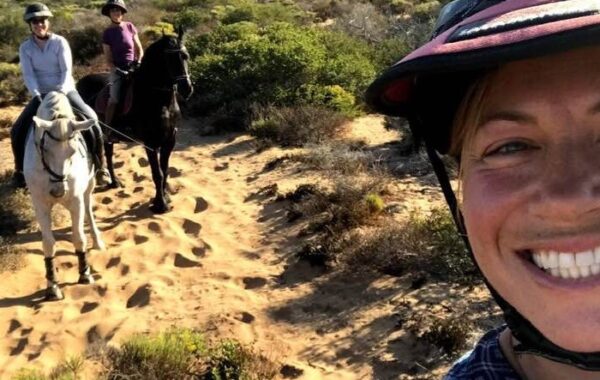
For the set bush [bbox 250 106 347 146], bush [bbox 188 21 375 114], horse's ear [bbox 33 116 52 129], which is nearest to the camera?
horse's ear [bbox 33 116 52 129]

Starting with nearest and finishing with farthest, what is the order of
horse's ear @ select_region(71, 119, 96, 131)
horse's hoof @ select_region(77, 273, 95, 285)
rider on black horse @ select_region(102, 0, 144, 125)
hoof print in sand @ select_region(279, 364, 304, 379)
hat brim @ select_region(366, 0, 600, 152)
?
hat brim @ select_region(366, 0, 600, 152)
hoof print in sand @ select_region(279, 364, 304, 379)
horse's ear @ select_region(71, 119, 96, 131)
horse's hoof @ select_region(77, 273, 95, 285)
rider on black horse @ select_region(102, 0, 144, 125)

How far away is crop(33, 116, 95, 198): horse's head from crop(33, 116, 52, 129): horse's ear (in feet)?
0.04

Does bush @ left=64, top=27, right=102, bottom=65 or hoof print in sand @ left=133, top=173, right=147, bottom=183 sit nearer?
hoof print in sand @ left=133, top=173, right=147, bottom=183

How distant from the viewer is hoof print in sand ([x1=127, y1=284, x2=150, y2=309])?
5.61 meters

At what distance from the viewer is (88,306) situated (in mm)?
5590

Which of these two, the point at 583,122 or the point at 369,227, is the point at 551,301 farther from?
the point at 369,227

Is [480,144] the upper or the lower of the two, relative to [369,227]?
upper

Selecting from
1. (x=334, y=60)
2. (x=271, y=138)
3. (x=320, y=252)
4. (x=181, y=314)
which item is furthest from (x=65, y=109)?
(x=334, y=60)

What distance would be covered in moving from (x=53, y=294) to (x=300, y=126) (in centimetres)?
489

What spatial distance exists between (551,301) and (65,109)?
5.27 m

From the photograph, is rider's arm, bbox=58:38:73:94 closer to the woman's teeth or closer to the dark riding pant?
the dark riding pant

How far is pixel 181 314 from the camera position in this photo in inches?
211

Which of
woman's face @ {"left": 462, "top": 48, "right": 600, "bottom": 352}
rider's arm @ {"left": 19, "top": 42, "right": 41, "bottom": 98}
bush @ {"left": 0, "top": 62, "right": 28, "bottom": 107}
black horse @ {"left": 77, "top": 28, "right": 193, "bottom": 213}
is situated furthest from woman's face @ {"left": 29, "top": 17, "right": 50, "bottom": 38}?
bush @ {"left": 0, "top": 62, "right": 28, "bottom": 107}

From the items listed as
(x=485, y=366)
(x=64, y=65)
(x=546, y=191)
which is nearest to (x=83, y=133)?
(x=64, y=65)
